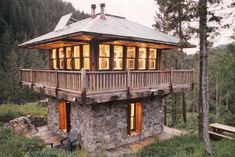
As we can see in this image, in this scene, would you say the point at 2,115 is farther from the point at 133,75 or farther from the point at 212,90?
the point at 212,90

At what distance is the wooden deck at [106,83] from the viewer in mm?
10062

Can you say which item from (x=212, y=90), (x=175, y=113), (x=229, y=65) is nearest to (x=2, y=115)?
(x=175, y=113)

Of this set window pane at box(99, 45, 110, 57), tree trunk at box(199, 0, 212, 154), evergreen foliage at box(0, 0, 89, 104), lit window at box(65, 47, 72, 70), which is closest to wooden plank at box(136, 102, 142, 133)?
window pane at box(99, 45, 110, 57)

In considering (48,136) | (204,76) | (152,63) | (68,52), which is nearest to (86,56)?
(68,52)

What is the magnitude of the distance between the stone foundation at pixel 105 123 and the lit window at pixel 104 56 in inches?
86.6

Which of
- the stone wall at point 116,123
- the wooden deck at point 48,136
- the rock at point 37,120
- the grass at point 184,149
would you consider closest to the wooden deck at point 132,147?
the stone wall at point 116,123

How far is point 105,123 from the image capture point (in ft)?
40.3

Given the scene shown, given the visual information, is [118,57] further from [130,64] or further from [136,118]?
[136,118]

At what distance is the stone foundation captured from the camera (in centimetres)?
1188

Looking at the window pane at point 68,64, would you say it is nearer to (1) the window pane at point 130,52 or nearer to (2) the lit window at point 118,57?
(2) the lit window at point 118,57

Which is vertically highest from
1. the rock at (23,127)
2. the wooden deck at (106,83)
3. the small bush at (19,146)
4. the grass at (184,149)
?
the wooden deck at (106,83)

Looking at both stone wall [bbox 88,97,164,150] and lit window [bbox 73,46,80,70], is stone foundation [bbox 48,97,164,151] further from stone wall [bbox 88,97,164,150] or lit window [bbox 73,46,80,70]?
lit window [bbox 73,46,80,70]

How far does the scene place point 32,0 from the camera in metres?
93.2

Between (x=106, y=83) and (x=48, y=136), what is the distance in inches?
285
